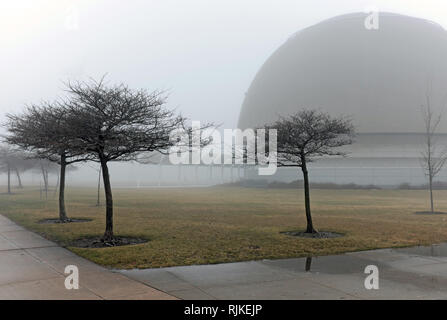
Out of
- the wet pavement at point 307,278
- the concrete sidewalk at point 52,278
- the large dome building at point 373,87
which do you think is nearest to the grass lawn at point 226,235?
the concrete sidewalk at point 52,278

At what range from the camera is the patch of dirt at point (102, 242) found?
463 inches

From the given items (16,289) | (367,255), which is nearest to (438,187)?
(367,255)

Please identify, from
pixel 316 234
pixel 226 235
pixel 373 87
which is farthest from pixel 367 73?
pixel 226 235

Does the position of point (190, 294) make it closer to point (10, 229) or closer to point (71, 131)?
point (71, 131)

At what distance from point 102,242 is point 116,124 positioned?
3.57 m

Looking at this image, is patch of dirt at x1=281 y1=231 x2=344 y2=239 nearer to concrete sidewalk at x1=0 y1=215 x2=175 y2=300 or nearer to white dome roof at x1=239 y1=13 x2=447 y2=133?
concrete sidewalk at x1=0 y1=215 x2=175 y2=300

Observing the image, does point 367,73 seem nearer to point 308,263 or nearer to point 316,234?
point 316,234

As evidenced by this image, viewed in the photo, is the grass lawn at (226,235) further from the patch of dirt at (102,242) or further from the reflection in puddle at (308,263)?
the reflection in puddle at (308,263)

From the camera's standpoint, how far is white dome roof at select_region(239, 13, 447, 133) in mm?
62375

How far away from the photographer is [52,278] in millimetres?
7887

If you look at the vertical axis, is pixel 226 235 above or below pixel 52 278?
below

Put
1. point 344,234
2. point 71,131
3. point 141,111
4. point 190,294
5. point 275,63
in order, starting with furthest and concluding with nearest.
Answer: point 275,63 < point 344,234 < point 141,111 < point 71,131 < point 190,294

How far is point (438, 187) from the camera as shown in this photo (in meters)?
51.5

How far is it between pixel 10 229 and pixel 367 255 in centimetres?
1275
